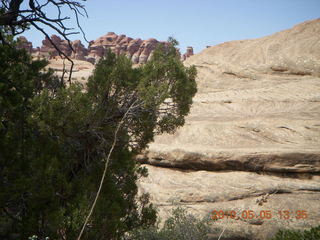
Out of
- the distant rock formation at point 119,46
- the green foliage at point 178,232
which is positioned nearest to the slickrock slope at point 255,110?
the green foliage at point 178,232

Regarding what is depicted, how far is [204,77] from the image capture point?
83.5 feet

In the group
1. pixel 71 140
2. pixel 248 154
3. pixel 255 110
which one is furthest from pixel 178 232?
pixel 255 110

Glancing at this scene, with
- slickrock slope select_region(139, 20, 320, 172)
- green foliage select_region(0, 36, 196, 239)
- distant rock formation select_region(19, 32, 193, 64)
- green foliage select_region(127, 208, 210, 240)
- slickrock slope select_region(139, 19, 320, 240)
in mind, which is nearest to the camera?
green foliage select_region(0, 36, 196, 239)

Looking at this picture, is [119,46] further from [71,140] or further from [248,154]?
[71,140]

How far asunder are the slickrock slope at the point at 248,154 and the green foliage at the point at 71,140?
10.1 feet

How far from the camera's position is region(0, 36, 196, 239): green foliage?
559cm

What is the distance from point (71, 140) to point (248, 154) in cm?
879

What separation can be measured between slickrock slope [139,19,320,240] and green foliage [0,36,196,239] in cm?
309

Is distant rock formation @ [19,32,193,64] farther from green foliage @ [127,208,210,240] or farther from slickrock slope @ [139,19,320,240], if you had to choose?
green foliage @ [127,208,210,240]

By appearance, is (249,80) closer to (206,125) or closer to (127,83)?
(206,125)

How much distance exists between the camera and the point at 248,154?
1311 cm

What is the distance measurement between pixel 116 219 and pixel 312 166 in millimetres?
9383

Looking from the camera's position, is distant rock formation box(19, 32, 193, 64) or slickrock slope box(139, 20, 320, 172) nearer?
slickrock slope box(139, 20, 320, 172)

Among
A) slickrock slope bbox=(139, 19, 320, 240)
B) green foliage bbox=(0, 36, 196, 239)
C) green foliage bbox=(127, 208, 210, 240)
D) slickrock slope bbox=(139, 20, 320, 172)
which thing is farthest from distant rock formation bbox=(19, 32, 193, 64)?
green foliage bbox=(0, 36, 196, 239)
